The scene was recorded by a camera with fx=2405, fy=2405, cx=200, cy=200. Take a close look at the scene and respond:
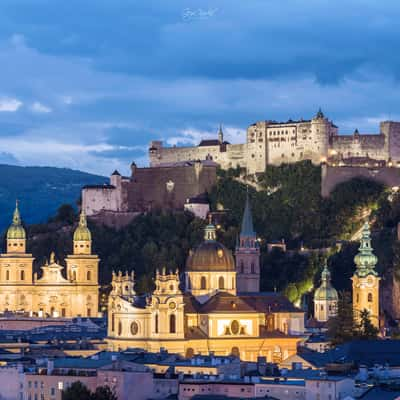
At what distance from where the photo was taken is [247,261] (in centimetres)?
14612

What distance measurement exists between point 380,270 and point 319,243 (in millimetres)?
13712

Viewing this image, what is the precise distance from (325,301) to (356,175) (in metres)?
24.9

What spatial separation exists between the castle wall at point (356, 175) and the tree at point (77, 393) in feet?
245

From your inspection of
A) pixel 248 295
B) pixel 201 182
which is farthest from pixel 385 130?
pixel 248 295

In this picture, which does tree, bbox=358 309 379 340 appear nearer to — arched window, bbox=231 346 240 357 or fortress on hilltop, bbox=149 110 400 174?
arched window, bbox=231 346 240 357

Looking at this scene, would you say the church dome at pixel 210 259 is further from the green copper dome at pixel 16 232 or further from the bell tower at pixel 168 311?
the green copper dome at pixel 16 232

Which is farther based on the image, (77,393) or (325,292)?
(325,292)

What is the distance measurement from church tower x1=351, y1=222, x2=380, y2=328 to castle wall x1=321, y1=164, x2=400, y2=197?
1074 inches

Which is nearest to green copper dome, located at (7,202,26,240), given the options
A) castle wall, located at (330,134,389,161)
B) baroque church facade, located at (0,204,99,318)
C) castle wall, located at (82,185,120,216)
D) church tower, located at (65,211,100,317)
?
baroque church facade, located at (0,204,99,318)

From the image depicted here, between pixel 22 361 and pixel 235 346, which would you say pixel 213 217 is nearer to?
pixel 235 346

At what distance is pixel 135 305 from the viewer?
405 feet

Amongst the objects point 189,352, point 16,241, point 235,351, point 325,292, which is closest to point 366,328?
point 235,351

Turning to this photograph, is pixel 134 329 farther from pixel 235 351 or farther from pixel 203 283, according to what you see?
pixel 203 283

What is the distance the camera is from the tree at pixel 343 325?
124m
